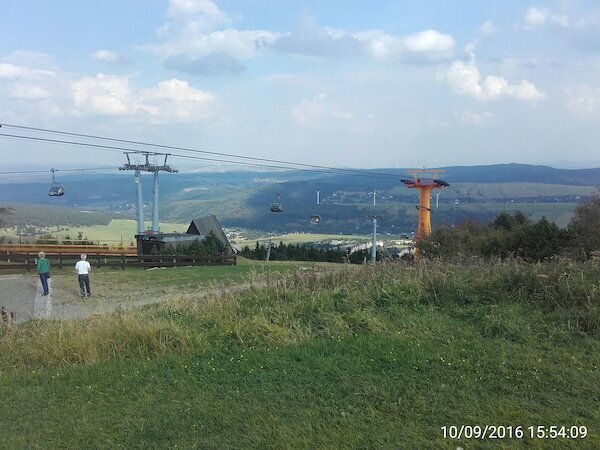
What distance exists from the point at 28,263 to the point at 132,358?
2142 centimetres

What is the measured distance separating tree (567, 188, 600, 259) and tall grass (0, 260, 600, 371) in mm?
26354

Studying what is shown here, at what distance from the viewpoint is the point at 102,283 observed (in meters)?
20.8

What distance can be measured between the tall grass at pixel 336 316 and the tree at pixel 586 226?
86.5ft

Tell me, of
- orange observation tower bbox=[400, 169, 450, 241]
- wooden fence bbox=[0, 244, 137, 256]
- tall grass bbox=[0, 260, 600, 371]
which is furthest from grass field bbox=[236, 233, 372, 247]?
tall grass bbox=[0, 260, 600, 371]

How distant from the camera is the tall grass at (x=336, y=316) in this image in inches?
237

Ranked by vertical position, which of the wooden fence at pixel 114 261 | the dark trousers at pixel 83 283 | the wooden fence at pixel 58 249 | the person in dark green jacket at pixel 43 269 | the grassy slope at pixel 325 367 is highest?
the grassy slope at pixel 325 367

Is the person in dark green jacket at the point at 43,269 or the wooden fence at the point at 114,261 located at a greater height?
the person in dark green jacket at the point at 43,269

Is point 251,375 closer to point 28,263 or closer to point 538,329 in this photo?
point 538,329

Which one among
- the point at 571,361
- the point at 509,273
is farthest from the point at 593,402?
the point at 509,273

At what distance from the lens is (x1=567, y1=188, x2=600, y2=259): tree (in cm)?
Result: 3200

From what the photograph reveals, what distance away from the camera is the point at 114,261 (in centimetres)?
2803
